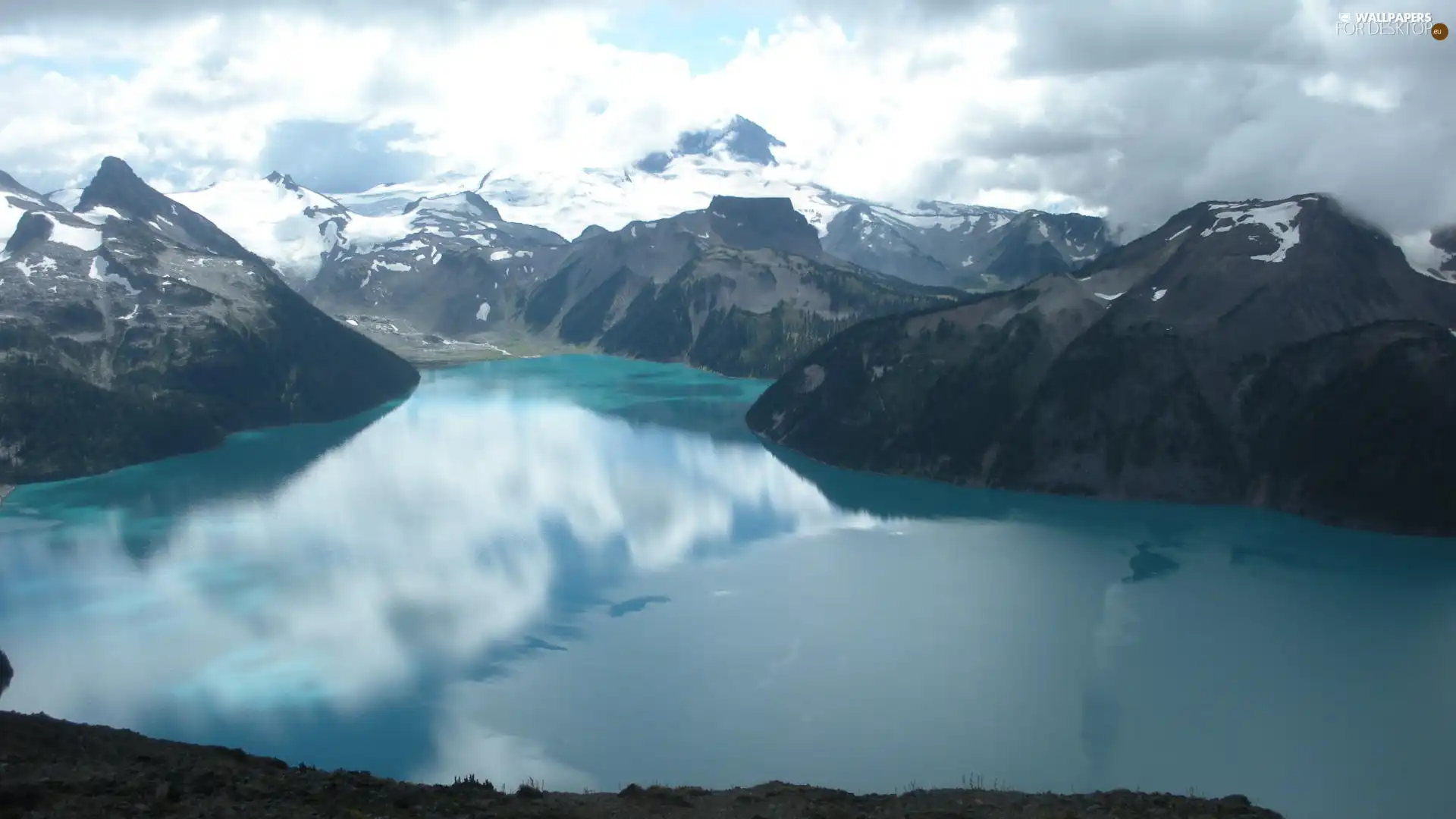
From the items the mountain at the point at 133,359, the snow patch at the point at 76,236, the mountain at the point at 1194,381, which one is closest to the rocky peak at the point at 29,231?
the mountain at the point at 133,359

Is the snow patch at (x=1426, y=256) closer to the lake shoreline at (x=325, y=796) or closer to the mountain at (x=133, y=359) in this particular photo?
the lake shoreline at (x=325, y=796)

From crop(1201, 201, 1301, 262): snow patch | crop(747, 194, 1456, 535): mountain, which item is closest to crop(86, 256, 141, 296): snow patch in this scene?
crop(747, 194, 1456, 535): mountain

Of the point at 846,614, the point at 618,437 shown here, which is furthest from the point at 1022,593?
the point at 618,437

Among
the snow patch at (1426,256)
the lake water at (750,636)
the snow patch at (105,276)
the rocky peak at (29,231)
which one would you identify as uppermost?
the snow patch at (1426,256)

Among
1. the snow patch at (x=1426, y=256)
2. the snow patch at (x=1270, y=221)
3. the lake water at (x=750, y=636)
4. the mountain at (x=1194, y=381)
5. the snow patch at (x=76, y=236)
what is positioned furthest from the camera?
the snow patch at (x=76, y=236)

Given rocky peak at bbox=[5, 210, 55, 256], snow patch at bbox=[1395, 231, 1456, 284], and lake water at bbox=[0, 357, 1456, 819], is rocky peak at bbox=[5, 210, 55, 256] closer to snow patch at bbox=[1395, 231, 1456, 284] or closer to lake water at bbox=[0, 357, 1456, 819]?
lake water at bbox=[0, 357, 1456, 819]
